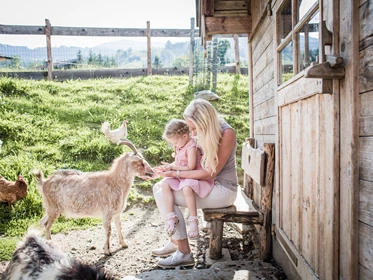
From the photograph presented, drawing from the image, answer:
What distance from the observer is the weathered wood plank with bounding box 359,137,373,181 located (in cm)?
168

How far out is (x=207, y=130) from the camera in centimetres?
349

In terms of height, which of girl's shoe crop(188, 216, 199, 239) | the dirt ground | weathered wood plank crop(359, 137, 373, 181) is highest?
weathered wood plank crop(359, 137, 373, 181)

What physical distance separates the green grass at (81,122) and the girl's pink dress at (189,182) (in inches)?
95.4

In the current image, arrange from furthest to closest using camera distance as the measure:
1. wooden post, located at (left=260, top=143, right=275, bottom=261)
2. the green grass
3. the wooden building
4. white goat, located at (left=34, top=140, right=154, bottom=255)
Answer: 1. the green grass
2. white goat, located at (left=34, top=140, right=154, bottom=255)
3. wooden post, located at (left=260, top=143, right=275, bottom=261)
4. the wooden building

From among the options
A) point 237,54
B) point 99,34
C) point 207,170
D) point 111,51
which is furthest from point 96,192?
point 111,51

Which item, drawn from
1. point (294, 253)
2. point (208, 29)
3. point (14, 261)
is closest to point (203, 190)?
point (294, 253)

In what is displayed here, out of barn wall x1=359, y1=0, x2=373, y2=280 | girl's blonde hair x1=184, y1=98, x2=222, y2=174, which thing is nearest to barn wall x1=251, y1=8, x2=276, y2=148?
girl's blonde hair x1=184, y1=98, x2=222, y2=174

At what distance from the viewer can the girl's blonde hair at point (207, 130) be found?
11.4 ft

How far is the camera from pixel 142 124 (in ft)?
30.6

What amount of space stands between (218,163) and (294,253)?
1.13m

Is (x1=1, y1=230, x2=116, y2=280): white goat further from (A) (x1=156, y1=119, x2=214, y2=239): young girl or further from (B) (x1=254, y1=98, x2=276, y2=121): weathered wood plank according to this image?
(B) (x1=254, y1=98, x2=276, y2=121): weathered wood plank

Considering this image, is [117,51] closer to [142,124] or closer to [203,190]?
[142,124]

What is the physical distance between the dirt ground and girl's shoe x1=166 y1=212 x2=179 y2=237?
674 mm

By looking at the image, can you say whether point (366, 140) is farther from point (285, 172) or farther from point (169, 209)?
point (169, 209)
